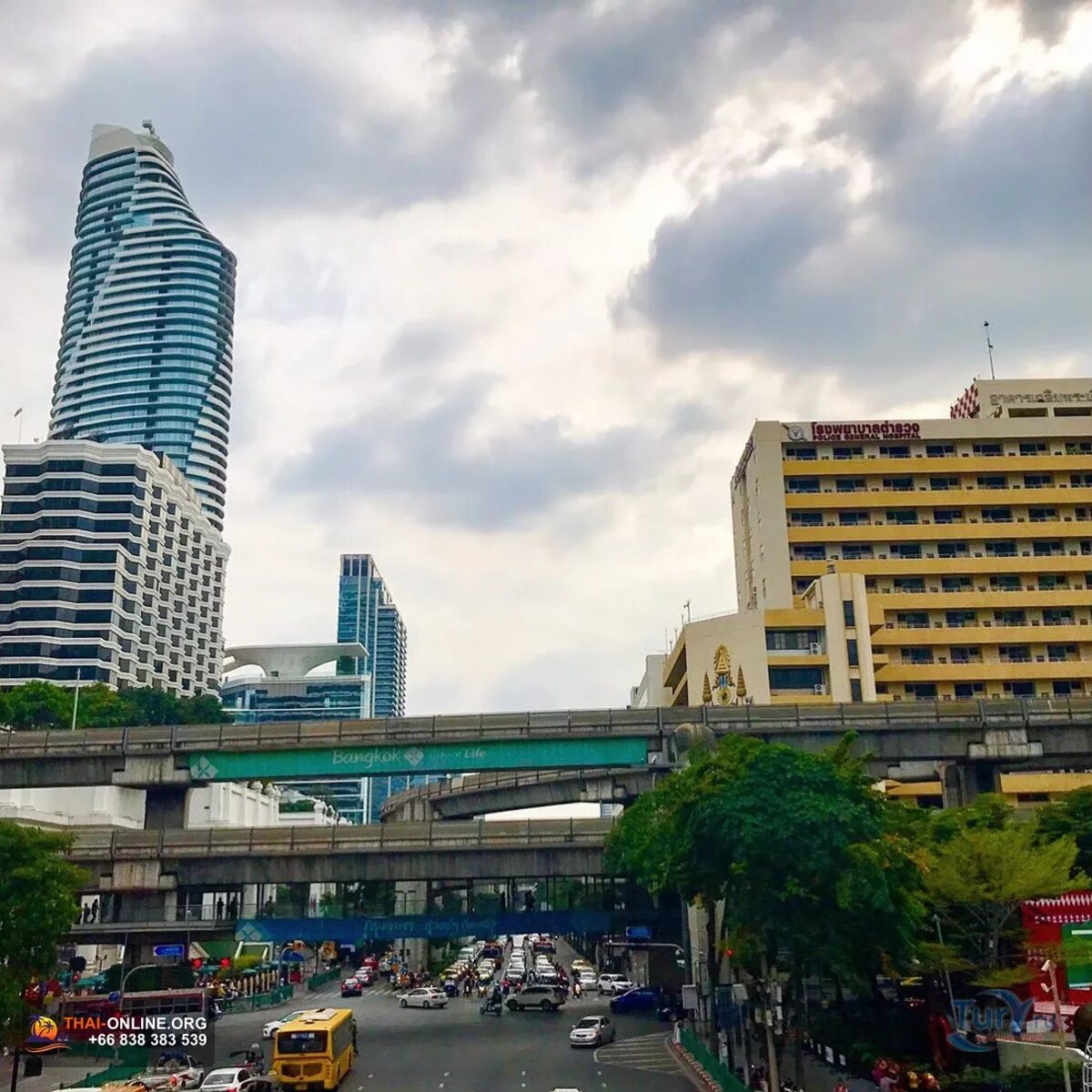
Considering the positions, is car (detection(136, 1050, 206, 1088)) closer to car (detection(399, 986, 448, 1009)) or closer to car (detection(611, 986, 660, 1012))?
car (detection(399, 986, 448, 1009))

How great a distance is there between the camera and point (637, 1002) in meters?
72.3

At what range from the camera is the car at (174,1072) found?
137 ft

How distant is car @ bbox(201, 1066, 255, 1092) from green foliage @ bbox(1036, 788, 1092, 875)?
3265 centimetres

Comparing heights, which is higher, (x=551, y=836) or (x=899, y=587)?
(x=899, y=587)

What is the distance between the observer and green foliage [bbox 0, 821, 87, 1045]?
39.8m

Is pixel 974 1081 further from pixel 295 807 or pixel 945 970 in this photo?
pixel 295 807

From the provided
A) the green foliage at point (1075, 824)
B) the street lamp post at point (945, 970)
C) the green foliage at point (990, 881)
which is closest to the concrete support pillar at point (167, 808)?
the street lamp post at point (945, 970)

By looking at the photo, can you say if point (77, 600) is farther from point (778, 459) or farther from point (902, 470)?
point (902, 470)

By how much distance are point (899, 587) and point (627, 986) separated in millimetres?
41696

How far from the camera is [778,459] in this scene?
102 m

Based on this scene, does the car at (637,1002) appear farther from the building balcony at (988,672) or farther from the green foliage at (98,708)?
the green foliage at (98,708)

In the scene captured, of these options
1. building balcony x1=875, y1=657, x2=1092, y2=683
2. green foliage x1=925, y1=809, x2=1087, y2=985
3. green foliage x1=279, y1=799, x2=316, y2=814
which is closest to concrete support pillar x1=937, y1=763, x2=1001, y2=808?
green foliage x1=925, y1=809, x2=1087, y2=985

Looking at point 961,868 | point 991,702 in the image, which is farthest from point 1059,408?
point 961,868

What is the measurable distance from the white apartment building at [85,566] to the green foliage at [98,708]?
27698mm
